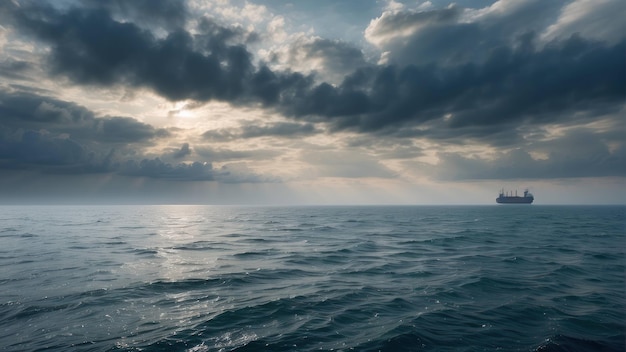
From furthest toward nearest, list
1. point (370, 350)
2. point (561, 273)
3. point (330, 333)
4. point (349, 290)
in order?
point (561, 273), point (349, 290), point (330, 333), point (370, 350)

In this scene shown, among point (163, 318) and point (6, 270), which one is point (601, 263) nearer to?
point (163, 318)

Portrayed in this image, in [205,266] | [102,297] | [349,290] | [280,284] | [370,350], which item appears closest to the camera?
[370,350]

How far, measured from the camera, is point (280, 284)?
21.0 m

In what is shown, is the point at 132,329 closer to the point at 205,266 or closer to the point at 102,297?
the point at 102,297

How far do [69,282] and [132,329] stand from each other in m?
12.0

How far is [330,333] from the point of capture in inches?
513

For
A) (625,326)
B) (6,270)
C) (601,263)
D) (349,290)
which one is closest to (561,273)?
(601,263)

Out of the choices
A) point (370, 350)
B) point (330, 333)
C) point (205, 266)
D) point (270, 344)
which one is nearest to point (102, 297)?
point (205, 266)

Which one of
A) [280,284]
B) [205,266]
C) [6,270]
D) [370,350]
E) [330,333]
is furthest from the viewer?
[205,266]

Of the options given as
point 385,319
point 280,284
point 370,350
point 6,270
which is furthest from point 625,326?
point 6,270

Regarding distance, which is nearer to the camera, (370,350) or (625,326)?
(370,350)

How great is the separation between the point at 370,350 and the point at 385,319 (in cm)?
337

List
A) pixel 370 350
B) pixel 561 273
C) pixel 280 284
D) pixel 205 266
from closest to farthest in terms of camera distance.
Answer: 1. pixel 370 350
2. pixel 280 284
3. pixel 561 273
4. pixel 205 266

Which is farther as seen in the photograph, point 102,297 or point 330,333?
point 102,297
